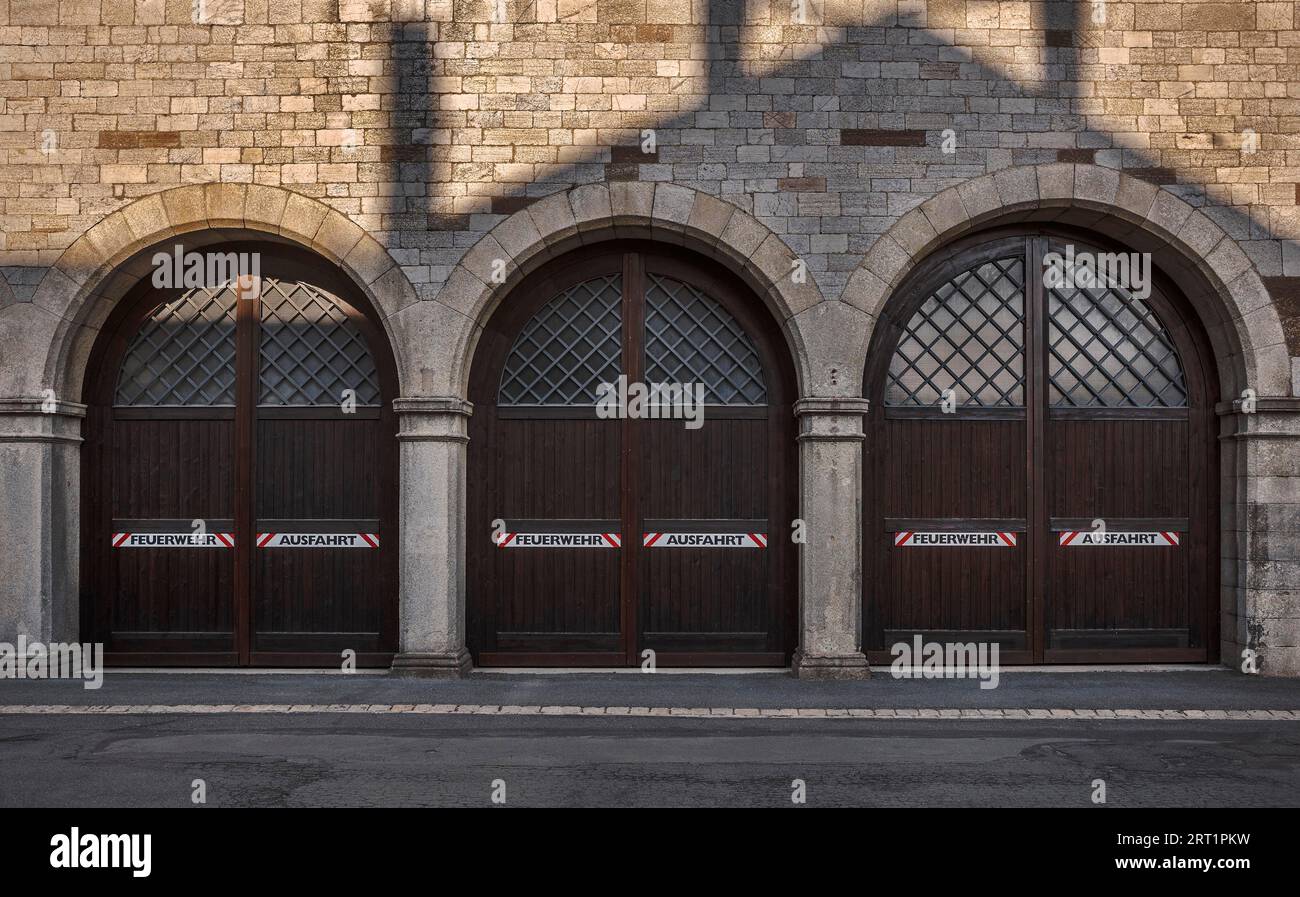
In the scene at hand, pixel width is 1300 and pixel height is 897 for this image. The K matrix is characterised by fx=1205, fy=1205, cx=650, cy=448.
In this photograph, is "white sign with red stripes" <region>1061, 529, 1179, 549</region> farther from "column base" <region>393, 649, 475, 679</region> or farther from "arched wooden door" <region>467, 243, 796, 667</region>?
"column base" <region>393, 649, 475, 679</region>

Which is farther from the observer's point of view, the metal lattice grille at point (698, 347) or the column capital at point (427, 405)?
the metal lattice grille at point (698, 347)

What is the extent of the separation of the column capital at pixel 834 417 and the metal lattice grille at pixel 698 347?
26.6 inches

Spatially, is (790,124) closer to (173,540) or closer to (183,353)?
(183,353)

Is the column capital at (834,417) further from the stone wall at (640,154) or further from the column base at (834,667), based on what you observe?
the column base at (834,667)

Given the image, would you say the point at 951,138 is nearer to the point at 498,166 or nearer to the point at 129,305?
the point at 498,166

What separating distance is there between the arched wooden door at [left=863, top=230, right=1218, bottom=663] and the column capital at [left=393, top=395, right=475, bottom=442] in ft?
11.9

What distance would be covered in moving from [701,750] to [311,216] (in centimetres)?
563

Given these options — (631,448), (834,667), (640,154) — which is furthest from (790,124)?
(834,667)

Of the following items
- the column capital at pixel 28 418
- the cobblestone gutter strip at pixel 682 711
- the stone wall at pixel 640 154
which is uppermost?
the stone wall at pixel 640 154

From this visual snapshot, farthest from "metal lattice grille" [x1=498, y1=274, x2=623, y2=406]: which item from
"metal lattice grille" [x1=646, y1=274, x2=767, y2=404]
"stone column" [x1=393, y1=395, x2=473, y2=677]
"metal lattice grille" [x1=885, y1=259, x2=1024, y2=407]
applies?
"metal lattice grille" [x1=885, y1=259, x2=1024, y2=407]

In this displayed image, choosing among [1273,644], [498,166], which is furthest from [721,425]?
[1273,644]

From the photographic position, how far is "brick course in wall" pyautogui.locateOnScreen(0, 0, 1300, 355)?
10.1 meters

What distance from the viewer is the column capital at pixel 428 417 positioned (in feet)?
33.0

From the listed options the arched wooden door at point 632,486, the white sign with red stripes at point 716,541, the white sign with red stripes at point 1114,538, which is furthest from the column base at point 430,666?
the white sign with red stripes at point 1114,538
